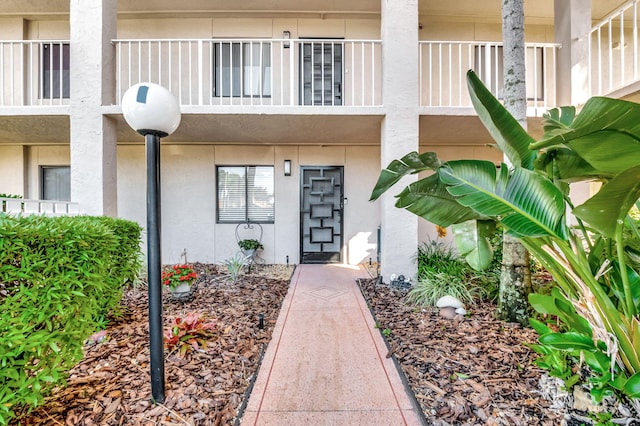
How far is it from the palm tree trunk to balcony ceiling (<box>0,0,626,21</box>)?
3.96 metres

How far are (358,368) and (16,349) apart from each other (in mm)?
2429

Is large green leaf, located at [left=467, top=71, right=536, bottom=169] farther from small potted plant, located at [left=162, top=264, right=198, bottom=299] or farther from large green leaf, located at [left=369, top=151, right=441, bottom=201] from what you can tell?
small potted plant, located at [left=162, top=264, right=198, bottom=299]

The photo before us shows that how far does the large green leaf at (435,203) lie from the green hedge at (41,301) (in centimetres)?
275

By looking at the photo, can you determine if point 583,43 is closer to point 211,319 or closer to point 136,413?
point 211,319

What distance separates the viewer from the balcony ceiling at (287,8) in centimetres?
607

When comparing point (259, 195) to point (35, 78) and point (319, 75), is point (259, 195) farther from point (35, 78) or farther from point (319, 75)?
point (35, 78)

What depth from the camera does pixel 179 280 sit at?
154 inches

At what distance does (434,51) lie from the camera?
21.5 feet

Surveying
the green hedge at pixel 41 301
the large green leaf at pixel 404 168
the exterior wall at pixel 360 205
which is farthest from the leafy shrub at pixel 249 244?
the large green leaf at pixel 404 168

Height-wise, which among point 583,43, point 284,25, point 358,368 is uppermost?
A: point 284,25

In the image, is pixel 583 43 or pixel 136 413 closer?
pixel 136 413

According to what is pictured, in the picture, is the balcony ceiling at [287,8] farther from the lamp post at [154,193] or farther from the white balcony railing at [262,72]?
the lamp post at [154,193]

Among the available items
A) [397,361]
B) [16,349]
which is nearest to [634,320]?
[397,361]

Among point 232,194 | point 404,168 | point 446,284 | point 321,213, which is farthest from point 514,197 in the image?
point 232,194
